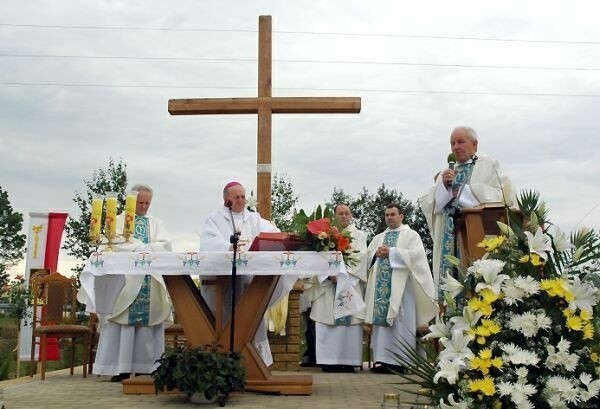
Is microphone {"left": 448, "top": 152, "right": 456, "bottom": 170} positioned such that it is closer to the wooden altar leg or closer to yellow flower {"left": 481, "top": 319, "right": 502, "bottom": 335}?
the wooden altar leg

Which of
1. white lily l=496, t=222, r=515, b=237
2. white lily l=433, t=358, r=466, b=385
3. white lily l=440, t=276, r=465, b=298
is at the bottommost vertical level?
white lily l=433, t=358, r=466, b=385

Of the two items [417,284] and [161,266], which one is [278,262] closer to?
[161,266]

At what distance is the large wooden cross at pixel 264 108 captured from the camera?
9.24 meters

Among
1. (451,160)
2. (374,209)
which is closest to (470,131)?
(451,160)

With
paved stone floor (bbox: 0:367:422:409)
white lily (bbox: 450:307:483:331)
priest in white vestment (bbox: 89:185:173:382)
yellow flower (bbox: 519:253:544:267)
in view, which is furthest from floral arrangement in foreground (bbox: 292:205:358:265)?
yellow flower (bbox: 519:253:544:267)

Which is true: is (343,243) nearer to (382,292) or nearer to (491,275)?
(491,275)

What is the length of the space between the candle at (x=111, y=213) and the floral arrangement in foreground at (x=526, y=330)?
12.1 ft

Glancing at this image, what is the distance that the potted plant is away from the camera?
20.4 feet

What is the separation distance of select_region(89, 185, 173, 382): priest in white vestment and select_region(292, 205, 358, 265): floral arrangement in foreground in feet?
7.04

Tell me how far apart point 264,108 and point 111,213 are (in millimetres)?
2888

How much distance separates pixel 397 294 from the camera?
31.6ft

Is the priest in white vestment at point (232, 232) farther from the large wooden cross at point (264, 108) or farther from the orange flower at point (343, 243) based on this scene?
the large wooden cross at point (264, 108)

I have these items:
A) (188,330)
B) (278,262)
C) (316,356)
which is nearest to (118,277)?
(188,330)

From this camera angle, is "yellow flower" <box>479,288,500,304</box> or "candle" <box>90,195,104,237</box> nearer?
"yellow flower" <box>479,288,500,304</box>
